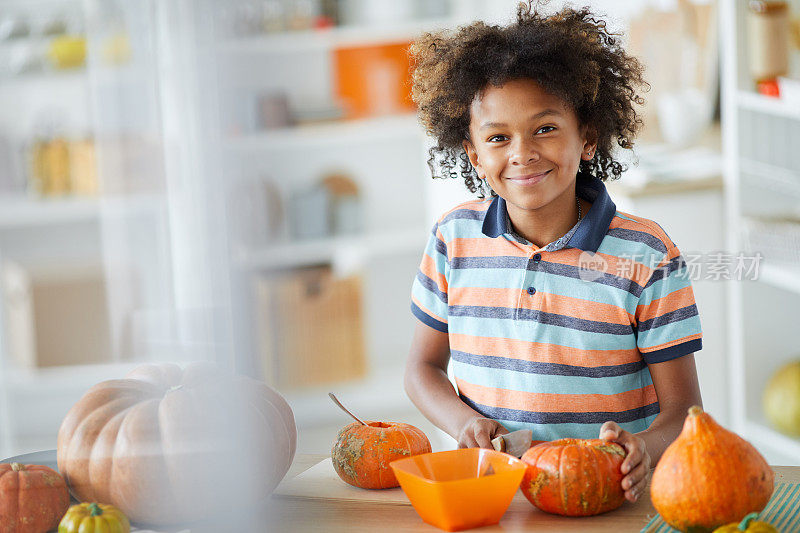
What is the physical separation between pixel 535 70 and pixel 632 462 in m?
0.54

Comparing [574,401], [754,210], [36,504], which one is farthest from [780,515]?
[754,210]

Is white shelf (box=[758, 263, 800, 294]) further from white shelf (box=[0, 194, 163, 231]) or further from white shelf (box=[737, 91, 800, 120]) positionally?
white shelf (box=[0, 194, 163, 231])

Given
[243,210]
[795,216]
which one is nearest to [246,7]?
[243,210]

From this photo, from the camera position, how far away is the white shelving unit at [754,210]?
247 centimetres

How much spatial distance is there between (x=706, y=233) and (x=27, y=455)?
2209 millimetres

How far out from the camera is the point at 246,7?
1.76 ft

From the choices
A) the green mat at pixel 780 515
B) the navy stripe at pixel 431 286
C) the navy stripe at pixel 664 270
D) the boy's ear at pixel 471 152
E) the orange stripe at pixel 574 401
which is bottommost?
the green mat at pixel 780 515

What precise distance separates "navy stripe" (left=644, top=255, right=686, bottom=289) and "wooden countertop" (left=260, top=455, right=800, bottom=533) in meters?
0.33

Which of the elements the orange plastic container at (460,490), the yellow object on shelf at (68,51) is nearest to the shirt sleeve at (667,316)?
the orange plastic container at (460,490)

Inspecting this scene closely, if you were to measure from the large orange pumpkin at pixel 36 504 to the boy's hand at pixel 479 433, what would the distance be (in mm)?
478

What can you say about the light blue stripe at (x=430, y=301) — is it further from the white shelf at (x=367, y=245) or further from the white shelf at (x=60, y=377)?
the white shelf at (x=367, y=245)

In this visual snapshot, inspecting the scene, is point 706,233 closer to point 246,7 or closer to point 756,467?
Answer: point 756,467

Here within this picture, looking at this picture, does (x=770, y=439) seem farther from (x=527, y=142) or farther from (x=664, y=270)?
(x=527, y=142)

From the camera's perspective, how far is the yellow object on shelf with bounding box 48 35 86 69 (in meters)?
0.61
